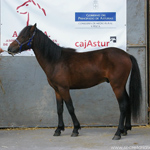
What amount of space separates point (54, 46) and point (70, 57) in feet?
1.14

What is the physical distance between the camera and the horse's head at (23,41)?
4.69 metres

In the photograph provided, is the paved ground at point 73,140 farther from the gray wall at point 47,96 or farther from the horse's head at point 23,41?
the horse's head at point 23,41

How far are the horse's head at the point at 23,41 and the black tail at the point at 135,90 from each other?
1.81 metres

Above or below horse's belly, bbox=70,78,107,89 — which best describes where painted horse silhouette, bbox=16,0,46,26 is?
above

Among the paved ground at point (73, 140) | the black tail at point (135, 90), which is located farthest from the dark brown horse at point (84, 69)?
the paved ground at point (73, 140)

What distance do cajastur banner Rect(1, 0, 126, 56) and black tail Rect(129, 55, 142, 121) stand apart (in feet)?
3.09

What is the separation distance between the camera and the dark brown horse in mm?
4633

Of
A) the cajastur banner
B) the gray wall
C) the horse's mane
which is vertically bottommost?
the gray wall

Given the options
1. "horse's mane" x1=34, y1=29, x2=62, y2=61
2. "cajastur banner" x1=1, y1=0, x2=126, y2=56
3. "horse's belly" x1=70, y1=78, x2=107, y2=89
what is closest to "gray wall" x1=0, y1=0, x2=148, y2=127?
"cajastur banner" x1=1, y1=0, x2=126, y2=56

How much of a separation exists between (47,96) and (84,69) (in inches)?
50.1

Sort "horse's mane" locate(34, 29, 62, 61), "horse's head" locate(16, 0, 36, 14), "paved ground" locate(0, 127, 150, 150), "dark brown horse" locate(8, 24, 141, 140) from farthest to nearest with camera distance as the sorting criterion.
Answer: "horse's head" locate(16, 0, 36, 14)
"horse's mane" locate(34, 29, 62, 61)
"dark brown horse" locate(8, 24, 141, 140)
"paved ground" locate(0, 127, 150, 150)

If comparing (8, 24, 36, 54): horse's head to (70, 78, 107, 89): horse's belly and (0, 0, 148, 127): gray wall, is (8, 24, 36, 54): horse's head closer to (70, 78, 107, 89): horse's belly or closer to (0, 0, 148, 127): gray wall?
(0, 0, 148, 127): gray wall

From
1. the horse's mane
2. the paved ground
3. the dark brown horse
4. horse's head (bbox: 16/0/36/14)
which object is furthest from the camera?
horse's head (bbox: 16/0/36/14)

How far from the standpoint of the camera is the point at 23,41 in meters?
4.70
